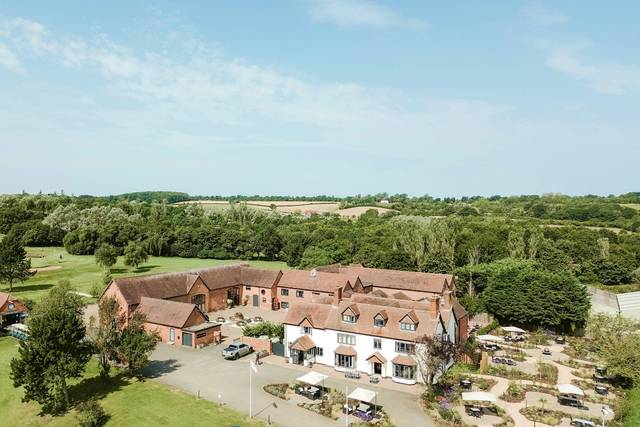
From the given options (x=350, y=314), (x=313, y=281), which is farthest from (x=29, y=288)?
(x=350, y=314)

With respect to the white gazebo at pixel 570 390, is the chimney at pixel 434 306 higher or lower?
higher

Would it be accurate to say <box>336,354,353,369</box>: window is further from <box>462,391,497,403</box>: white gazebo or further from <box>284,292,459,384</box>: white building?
<box>462,391,497,403</box>: white gazebo

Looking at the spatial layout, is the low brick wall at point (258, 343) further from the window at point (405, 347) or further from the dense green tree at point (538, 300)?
the dense green tree at point (538, 300)

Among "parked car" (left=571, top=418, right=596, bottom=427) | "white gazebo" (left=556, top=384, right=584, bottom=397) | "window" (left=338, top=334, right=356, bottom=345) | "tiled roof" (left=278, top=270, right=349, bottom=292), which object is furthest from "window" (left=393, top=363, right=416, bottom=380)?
"tiled roof" (left=278, top=270, right=349, bottom=292)

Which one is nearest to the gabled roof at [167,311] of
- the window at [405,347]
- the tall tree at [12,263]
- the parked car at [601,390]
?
the window at [405,347]

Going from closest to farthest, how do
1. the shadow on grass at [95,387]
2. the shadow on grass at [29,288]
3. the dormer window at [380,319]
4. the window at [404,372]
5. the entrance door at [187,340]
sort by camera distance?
the shadow on grass at [95,387], the window at [404,372], the dormer window at [380,319], the entrance door at [187,340], the shadow on grass at [29,288]

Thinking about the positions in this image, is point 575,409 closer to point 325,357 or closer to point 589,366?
point 589,366
